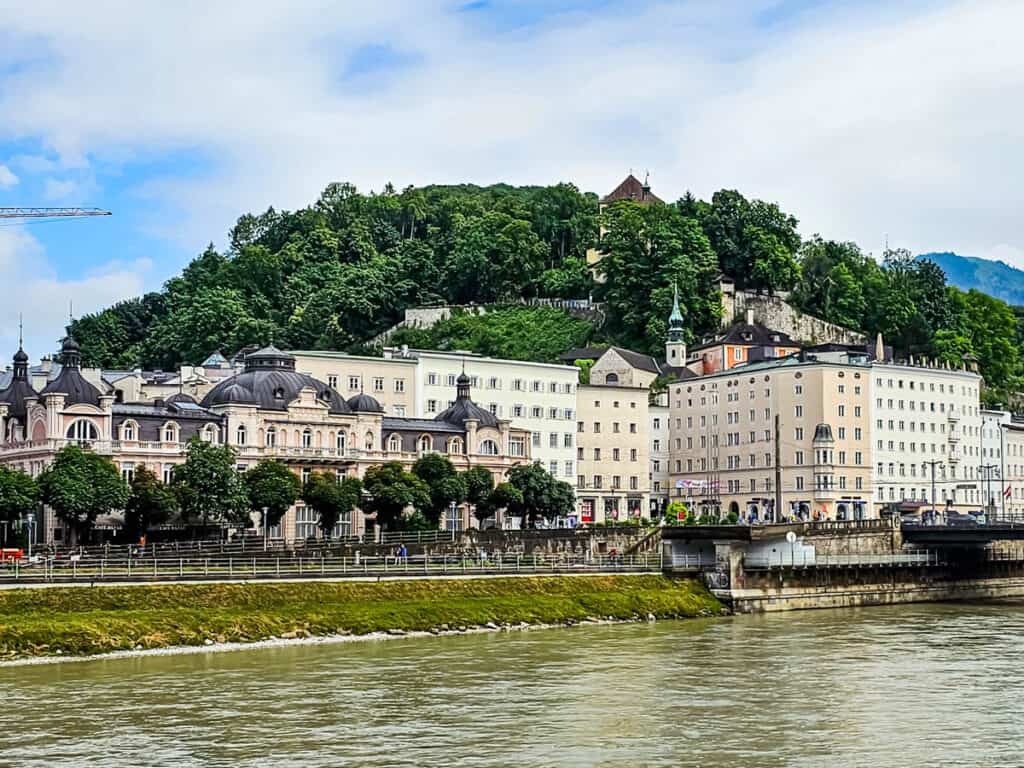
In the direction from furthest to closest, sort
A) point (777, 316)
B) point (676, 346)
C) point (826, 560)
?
1. point (777, 316)
2. point (676, 346)
3. point (826, 560)

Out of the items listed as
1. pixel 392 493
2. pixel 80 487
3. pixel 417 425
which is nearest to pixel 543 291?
pixel 417 425

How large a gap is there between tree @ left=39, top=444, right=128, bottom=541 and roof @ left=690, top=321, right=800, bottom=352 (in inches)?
3082

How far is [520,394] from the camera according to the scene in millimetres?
132375

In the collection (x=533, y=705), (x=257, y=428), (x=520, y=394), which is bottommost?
(x=533, y=705)

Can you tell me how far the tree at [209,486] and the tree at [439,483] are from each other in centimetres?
1468

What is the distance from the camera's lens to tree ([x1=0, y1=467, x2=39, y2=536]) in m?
85.0

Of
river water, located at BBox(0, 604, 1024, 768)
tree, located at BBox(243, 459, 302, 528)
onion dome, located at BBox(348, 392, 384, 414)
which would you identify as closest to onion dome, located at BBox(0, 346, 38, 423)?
tree, located at BBox(243, 459, 302, 528)

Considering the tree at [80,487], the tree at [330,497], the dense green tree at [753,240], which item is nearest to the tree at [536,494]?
the tree at [330,497]

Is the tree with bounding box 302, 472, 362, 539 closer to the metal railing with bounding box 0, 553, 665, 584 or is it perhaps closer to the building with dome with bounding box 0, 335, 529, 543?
the building with dome with bounding box 0, 335, 529, 543

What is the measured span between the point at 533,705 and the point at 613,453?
91.3 metres

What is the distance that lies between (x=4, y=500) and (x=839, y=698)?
2023 inches

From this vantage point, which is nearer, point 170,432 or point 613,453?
point 170,432

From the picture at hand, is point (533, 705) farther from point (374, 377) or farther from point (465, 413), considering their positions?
point (374, 377)

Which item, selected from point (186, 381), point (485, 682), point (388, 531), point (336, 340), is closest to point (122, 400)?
point (186, 381)
